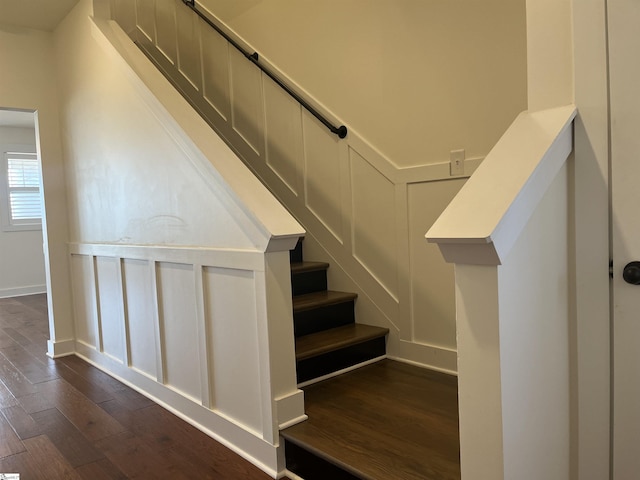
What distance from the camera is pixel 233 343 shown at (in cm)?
211

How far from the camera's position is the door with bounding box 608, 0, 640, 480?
1.31m

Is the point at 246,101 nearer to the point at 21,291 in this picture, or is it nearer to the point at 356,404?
the point at 356,404

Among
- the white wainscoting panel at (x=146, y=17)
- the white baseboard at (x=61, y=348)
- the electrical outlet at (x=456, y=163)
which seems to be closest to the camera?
the electrical outlet at (x=456, y=163)

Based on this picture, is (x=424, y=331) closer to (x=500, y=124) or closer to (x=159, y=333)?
(x=500, y=124)

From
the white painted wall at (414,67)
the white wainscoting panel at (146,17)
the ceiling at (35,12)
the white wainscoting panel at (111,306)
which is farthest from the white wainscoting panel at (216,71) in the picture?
the white wainscoting panel at (111,306)

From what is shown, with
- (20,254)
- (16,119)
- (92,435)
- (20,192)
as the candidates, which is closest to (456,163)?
(92,435)

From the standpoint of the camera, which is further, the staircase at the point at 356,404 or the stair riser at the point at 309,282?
the stair riser at the point at 309,282

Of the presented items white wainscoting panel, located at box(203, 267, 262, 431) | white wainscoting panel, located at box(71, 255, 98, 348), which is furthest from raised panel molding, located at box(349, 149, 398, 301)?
white wainscoting panel, located at box(71, 255, 98, 348)

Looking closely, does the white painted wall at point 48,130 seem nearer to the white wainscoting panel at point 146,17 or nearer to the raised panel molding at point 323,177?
the white wainscoting panel at point 146,17

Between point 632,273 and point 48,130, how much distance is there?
3.95m

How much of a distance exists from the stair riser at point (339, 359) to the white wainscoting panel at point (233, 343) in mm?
352

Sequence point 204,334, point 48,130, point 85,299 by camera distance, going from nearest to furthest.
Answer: point 204,334
point 85,299
point 48,130

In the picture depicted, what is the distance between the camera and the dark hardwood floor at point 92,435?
6.60ft

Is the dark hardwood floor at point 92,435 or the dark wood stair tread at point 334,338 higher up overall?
the dark wood stair tread at point 334,338
